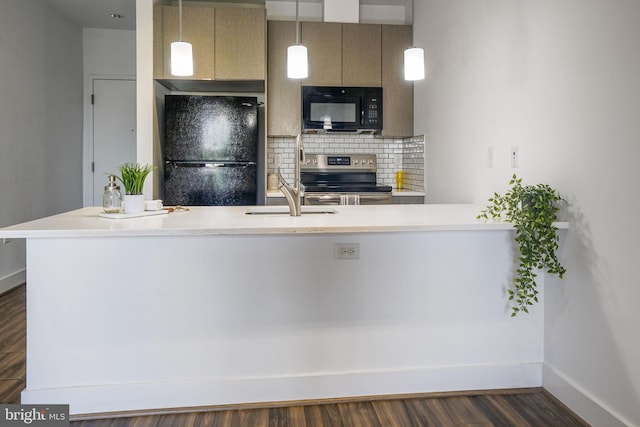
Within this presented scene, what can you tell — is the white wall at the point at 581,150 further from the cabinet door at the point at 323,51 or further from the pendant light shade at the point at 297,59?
the cabinet door at the point at 323,51

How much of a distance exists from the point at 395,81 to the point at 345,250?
8.52 ft

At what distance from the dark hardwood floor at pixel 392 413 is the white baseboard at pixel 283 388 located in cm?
4

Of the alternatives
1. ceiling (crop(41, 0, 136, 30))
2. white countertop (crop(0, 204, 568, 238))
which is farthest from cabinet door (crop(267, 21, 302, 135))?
white countertop (crop(0, 204, 568, 238))

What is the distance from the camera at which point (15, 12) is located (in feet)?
13.8

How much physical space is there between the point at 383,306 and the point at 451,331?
0.35 metres

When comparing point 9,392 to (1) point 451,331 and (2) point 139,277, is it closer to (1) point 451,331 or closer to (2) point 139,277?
(2) point 139,277

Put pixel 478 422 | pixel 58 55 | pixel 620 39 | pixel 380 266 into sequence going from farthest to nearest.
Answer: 1. pixel 58 55
2. pixel 380 266
3. pixel 478 422
4. pixel 620 39

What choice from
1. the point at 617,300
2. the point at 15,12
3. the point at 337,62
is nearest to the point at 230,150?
the point at 337,62

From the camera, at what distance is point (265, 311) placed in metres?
2.20

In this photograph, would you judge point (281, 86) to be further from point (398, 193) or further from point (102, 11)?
point (102, 11)

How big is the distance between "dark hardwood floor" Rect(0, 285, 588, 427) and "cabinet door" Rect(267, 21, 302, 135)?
2.70 meters

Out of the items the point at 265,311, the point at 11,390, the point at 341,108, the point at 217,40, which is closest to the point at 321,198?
the point at 341,108

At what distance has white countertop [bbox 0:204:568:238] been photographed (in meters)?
1.90

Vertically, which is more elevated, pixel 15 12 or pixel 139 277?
pixel 15 12
